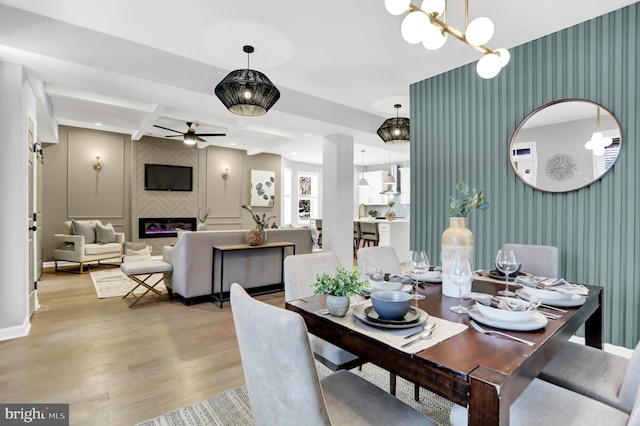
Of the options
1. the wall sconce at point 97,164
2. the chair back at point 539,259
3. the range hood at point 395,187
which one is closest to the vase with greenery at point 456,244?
the chair back at point 539,259

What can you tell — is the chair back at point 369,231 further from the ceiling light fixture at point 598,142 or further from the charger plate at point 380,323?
the charger plate at point 380,323

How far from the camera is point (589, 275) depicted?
2.55m

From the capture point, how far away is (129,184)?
7090mm

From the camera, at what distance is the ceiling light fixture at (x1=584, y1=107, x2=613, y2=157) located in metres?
2.46

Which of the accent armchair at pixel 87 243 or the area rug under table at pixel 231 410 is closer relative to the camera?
the area rug under table at pixel 231 410

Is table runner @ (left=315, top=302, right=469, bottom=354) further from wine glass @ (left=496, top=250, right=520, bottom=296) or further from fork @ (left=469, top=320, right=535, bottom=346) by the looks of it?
wine glass @ (left=496, top=250, right=520, bottom=296)

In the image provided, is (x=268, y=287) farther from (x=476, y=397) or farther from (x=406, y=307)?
(x=476, y=397)

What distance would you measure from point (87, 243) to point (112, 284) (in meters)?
1.88

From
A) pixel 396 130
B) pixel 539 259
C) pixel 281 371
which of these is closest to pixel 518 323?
pixel 281 371

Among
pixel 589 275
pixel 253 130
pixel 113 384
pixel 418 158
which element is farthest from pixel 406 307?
pixel 253 130

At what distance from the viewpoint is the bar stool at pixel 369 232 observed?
22.9 feet

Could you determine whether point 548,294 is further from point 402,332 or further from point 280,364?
point 280,364

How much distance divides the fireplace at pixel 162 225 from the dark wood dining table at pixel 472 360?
7.07 meters

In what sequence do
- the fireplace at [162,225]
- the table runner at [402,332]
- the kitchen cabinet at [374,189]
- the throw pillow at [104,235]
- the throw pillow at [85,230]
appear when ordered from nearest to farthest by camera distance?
the table runner at [402,332] → the throw pillow at [85,230] → the throw pillow at [104,235] → the fireplace at [162,225] → the kitchen cabinet at [374,189]
